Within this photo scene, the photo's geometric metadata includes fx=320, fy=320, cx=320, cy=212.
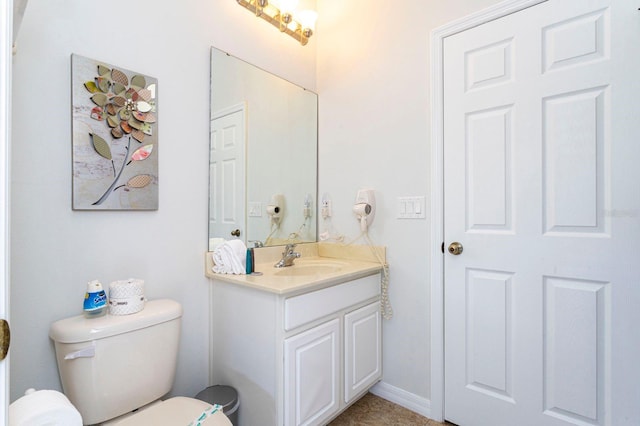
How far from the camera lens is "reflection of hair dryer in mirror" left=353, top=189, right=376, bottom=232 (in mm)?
1925

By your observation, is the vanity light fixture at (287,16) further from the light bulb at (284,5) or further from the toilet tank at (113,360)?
the toilet tank at (113,360)

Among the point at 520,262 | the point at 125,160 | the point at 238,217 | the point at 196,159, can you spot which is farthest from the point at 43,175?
the point at 520,262

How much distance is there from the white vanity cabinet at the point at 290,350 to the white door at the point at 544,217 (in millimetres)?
521

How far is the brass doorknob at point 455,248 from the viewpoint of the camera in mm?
1646

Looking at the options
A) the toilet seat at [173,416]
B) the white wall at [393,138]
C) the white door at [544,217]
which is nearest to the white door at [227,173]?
the white wall at [393,138]

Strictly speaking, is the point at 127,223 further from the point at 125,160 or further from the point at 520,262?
the point at 520,262

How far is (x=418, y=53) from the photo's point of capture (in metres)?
1.80

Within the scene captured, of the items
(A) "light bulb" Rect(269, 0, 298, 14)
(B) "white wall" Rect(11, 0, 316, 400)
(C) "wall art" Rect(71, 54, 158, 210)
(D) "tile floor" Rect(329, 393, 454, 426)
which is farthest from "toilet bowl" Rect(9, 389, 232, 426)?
(A) "light bulb" Rect(269, 0, 298, 14)

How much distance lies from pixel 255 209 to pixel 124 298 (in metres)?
0.85

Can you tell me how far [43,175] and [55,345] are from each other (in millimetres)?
609

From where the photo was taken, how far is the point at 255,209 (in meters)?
1.90

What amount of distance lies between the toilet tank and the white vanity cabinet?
32cm

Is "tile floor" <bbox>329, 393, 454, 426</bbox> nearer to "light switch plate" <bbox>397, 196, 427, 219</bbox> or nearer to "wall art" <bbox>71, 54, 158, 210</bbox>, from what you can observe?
"light switch plate" <bbox>397, 196, 427, 219</bbox>

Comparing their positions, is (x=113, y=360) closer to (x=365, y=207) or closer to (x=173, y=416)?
(x=173, y=416)
